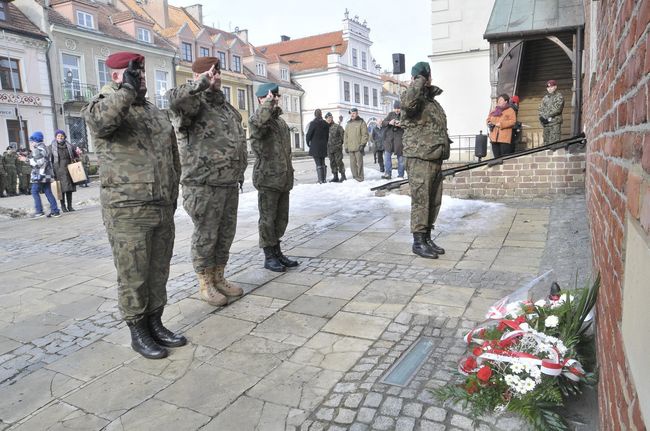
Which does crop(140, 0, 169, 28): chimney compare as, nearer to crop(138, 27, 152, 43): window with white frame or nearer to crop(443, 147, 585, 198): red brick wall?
crop(138, 27, 152, 43): window with white frame

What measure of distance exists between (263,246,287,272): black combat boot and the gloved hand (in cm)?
234

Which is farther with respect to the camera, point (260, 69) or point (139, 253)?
point (260, 69)

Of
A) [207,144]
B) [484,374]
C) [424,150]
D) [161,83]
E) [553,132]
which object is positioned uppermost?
[161,83]

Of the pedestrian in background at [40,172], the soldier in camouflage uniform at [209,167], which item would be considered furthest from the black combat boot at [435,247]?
the pedestrian in background at [40,172]

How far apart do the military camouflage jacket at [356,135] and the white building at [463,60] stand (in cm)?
410

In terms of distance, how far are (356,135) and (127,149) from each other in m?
9.52

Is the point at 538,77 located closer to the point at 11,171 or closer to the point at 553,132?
the point at 553,132

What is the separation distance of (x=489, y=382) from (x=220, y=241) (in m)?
2.40

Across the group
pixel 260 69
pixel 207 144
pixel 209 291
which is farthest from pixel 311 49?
pixel 209 291

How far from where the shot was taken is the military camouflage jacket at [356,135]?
12.1 meters

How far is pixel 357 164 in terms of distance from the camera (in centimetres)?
1228

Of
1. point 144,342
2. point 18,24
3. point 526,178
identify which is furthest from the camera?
point 18,24

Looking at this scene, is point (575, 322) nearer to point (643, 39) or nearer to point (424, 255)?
point (643, 39)

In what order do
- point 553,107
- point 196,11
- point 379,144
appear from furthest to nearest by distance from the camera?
point 196,11
point 379,144
point 553,107
